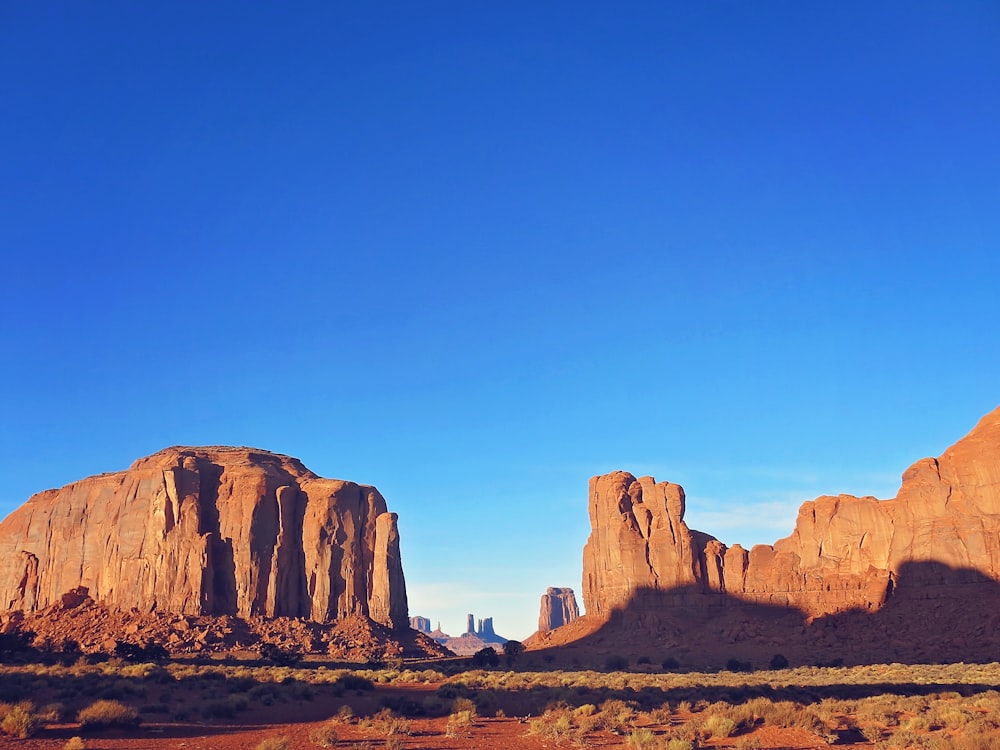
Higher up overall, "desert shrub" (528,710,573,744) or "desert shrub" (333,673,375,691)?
"desert shrub" (333,673,375,691)

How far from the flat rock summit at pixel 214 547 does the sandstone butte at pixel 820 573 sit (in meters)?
23.7

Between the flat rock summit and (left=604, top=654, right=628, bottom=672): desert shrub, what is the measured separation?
1113 inches

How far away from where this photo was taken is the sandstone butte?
71938mm

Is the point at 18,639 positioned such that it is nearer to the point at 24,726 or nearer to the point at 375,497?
the point at 375,497

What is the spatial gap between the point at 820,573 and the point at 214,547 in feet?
210

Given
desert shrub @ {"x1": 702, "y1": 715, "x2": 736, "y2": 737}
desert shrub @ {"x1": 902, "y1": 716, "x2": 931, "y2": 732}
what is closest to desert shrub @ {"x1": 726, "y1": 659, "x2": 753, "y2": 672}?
desert shrub @ {"x1": 902, "y1": 716, "x2": 931, "y2": 732}

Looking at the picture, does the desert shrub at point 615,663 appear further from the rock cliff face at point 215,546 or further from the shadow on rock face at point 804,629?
the rock cliff face at point 215,546

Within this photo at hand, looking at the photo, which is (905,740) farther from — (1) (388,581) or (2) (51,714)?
(1) (388,581)

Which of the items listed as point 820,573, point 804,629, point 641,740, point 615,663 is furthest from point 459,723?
point 820,573

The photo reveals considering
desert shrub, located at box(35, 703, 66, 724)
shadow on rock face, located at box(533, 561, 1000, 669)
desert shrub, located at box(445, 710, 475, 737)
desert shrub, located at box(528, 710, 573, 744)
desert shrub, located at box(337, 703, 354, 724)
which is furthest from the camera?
shadow on rock face, located at box(533, 561, 1000, 669)

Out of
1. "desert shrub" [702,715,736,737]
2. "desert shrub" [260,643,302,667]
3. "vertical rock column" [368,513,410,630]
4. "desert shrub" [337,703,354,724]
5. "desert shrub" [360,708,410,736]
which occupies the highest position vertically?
"vertical rock column" [368,513,410,630]

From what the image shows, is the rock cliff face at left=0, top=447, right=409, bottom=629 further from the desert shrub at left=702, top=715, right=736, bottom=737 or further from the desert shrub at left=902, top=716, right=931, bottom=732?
the desert shrub at left=902, top=716, right=931, bottom=732

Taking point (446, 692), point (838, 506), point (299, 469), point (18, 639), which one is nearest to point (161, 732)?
point (446, 692)

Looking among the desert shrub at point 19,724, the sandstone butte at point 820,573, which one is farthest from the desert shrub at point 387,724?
the sandstone butte at point 820,573
